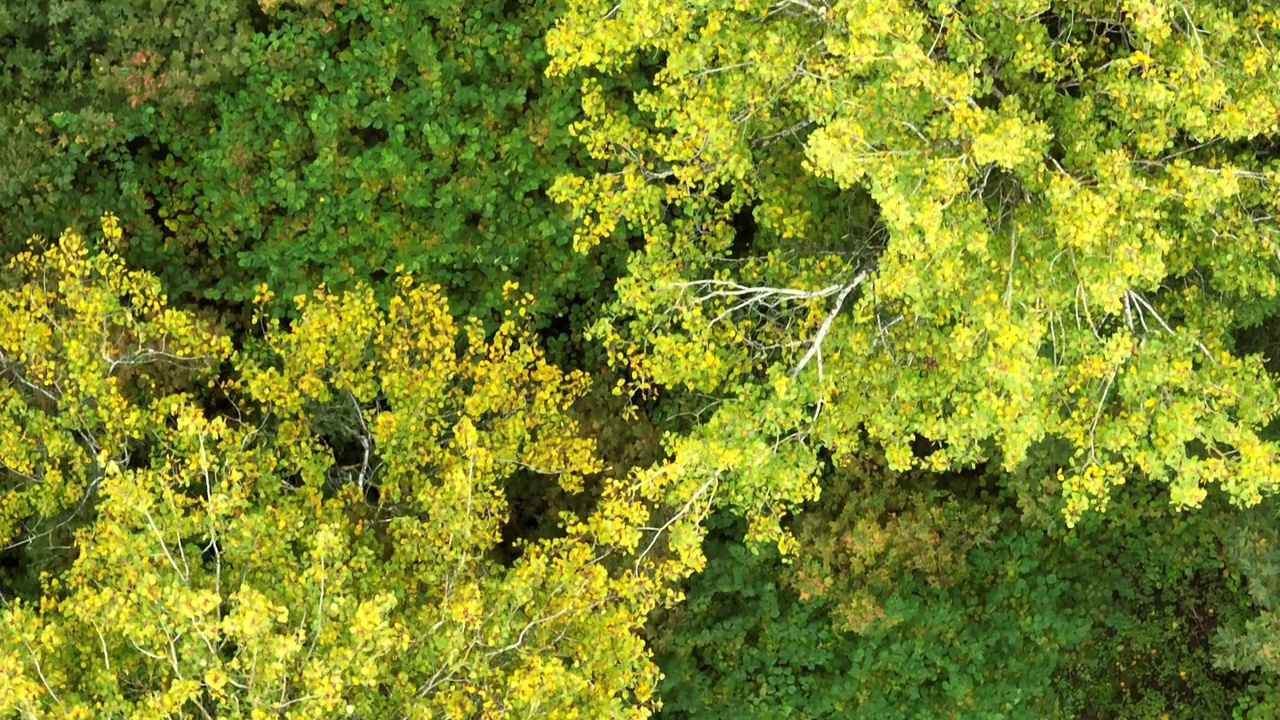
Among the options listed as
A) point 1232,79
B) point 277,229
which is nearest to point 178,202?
point 277,229

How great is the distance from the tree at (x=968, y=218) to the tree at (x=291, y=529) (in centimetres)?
213

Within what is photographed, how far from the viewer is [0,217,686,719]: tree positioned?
1024 cm

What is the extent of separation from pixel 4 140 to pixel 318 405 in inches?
207

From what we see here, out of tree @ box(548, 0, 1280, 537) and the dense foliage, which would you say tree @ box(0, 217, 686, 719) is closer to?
the dense foliage

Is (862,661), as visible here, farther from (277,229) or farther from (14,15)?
(14,15)

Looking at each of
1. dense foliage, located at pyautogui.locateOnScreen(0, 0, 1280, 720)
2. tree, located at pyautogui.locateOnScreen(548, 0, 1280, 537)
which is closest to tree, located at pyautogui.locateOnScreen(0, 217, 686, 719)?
dense foliage, located at pyautogui.locateOnScreen(0, 0, 1280, 720)

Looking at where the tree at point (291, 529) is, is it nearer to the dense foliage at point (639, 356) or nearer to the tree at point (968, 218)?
the dense foliage at point (639, 356)

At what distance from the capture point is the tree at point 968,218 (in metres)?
9.90

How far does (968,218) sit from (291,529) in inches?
318

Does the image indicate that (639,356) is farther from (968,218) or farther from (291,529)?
(291,529)

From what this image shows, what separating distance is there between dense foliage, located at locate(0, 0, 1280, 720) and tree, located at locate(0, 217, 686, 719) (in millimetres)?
78

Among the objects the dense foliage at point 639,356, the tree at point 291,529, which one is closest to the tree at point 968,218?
the dense foliage at point 639,356

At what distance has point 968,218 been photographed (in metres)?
10.6

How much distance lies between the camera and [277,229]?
14508 millimetres
